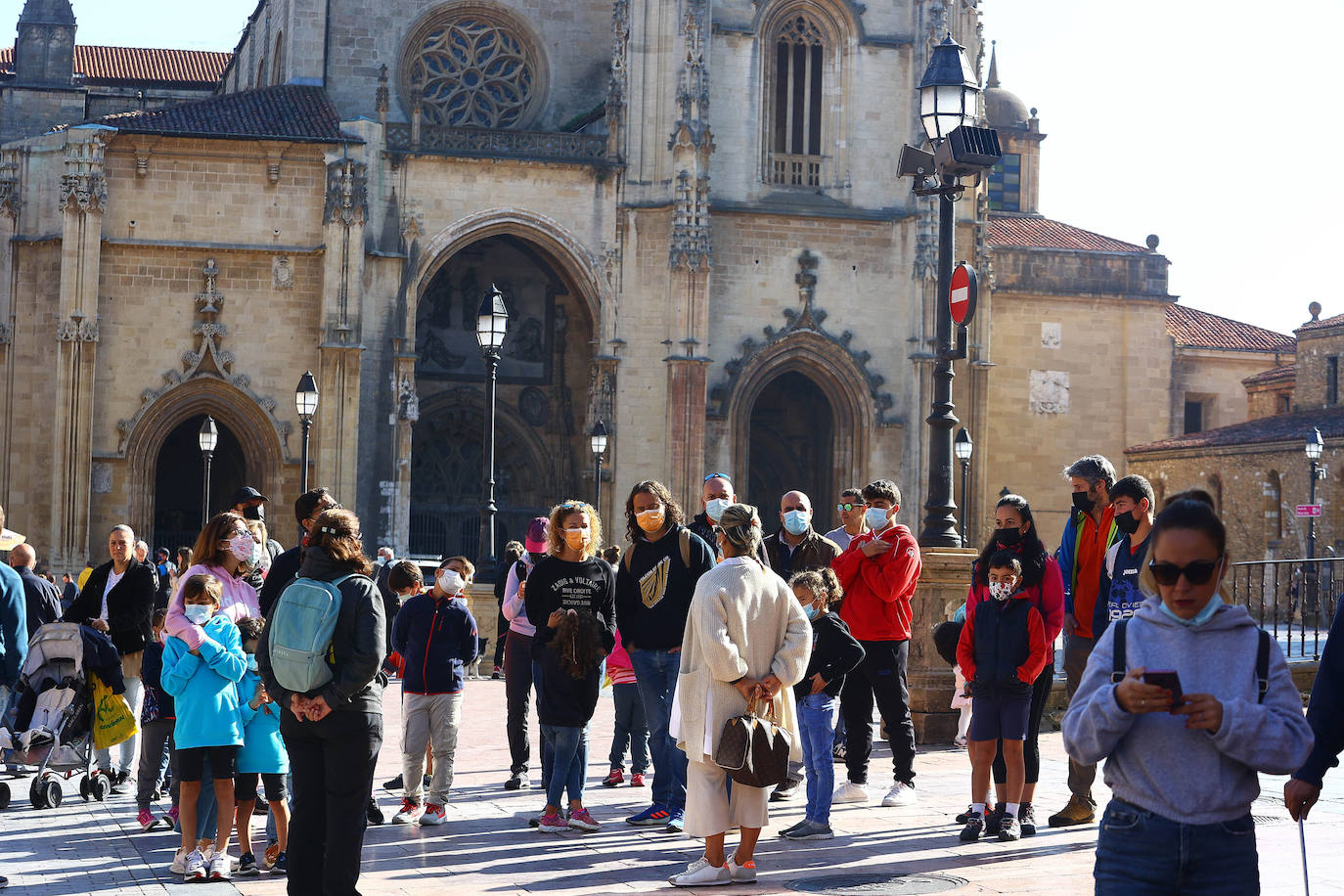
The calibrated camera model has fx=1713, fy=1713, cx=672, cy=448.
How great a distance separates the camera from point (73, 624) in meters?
10.4

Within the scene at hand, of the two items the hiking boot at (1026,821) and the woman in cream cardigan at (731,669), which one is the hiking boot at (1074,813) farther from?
the woman in cream cardigan at (731,669)

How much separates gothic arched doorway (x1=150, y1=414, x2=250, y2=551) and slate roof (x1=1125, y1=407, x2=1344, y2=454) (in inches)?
869

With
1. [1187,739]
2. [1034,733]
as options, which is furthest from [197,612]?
[1187,739]

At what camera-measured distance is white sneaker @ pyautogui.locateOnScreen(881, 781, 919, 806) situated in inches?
388

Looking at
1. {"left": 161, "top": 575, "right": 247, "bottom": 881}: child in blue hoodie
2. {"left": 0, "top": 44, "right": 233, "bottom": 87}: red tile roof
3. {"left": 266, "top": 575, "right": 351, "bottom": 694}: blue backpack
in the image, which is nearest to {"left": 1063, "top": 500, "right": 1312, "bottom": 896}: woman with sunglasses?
{"left": 266, "top": 575, "right": 351, "bottom": 694}: blue backpack

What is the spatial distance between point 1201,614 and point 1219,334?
46.4 metres

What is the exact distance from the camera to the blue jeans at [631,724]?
34.9 feet

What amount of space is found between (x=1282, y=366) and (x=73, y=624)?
4217cm

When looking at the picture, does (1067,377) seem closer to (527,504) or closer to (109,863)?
(527,504)

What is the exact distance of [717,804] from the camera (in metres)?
7.69

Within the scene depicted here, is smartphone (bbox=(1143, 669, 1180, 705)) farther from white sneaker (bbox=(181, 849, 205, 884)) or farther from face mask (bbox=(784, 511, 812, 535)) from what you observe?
face mask (bbox=(784, 511, 812, 535))

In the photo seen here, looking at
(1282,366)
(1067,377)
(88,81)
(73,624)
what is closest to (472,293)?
(1067,377)

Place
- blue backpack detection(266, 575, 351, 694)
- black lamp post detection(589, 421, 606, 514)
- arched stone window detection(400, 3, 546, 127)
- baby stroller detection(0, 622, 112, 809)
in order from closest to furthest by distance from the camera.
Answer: blue backpack detection(266, 575, 351, 694)
baby stroller detection(0, 622, 112, 809)
black lamp post detection(589, 421, 606, 514)
arched stone window detection(400, 3, 546, 127)

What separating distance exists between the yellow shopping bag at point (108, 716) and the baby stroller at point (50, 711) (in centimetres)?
5
